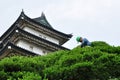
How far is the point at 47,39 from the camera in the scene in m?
43.8

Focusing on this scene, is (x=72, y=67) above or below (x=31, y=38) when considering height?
below

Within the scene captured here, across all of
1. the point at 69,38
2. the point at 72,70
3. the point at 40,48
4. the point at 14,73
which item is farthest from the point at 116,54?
the point at 69,38

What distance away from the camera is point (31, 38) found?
40.7 metres

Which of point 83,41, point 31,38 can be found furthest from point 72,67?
point 31,38

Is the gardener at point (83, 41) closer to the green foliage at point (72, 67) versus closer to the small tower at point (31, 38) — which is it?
the green foliage at point (72, 67)

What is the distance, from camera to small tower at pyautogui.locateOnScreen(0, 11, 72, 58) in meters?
39.5

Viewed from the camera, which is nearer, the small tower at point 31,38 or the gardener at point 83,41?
the gardener at point 83,41

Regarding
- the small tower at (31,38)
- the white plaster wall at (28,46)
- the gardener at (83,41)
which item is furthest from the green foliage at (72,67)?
the white plaster wall at (28,46)

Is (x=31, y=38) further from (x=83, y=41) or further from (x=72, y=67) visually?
(x=72, y=67)

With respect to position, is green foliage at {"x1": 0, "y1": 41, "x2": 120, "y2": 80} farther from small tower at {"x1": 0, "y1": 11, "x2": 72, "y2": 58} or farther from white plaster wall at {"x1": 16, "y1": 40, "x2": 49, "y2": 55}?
white plaster wall at {"x1": 16, "y1": 40, "x2": 49, "y2": 55}

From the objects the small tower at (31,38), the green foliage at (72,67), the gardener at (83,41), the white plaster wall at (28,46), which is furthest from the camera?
the white plaster wall at (28,46)

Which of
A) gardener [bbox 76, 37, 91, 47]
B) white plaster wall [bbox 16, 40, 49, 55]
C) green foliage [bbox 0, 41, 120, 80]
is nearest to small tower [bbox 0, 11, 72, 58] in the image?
white plaster wall [bbox 16, 40, 49, 55]

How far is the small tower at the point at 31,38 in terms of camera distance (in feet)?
130

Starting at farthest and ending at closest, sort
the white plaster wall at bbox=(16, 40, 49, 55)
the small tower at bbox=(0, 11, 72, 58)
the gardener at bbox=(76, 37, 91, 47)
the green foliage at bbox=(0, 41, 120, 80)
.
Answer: the white plaster wall at bbox=(16, 40, 49, 55) → the small tower at bbox=(0, 11, 72, 58) → the gardener at bbox=(76, 37, 91, 47) → the green foliage at bbox=(0, 41, 120, 80)
